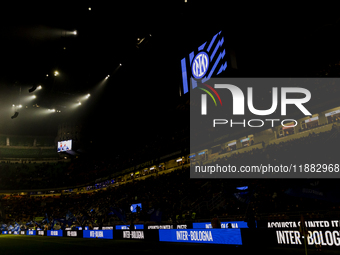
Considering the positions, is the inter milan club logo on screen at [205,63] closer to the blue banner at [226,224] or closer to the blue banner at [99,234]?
the blue banner at [226,224]

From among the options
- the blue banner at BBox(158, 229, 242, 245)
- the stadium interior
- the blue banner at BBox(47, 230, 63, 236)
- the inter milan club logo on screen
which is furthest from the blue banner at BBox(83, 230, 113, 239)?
the inter milan club logo on screen

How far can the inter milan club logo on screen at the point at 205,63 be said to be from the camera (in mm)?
17906

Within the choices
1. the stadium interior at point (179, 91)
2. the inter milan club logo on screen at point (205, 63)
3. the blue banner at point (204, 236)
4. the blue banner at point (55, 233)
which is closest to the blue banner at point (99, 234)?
the stadium interior at point (179, 91)

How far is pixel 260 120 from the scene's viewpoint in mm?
25172

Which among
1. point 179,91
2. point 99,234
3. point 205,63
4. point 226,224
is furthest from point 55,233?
point 205,63

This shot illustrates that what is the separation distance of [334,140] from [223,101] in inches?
320

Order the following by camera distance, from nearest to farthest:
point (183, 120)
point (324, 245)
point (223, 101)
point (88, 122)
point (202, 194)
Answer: point (324, 245), point (223, 101), point (202, 194), point (183, 120), point (88, 122)

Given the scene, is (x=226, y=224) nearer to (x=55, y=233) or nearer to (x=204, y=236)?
(x=204, y=236)

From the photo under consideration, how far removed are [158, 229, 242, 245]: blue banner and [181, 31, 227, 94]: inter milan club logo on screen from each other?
1004 cm

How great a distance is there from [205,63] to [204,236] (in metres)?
11.6

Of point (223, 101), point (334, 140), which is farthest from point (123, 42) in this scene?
point (334, 140)

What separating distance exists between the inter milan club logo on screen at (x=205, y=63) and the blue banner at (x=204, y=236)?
32.9 ft

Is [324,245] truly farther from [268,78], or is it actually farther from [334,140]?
[268,78]

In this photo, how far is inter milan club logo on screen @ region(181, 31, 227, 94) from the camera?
17.9 metres
